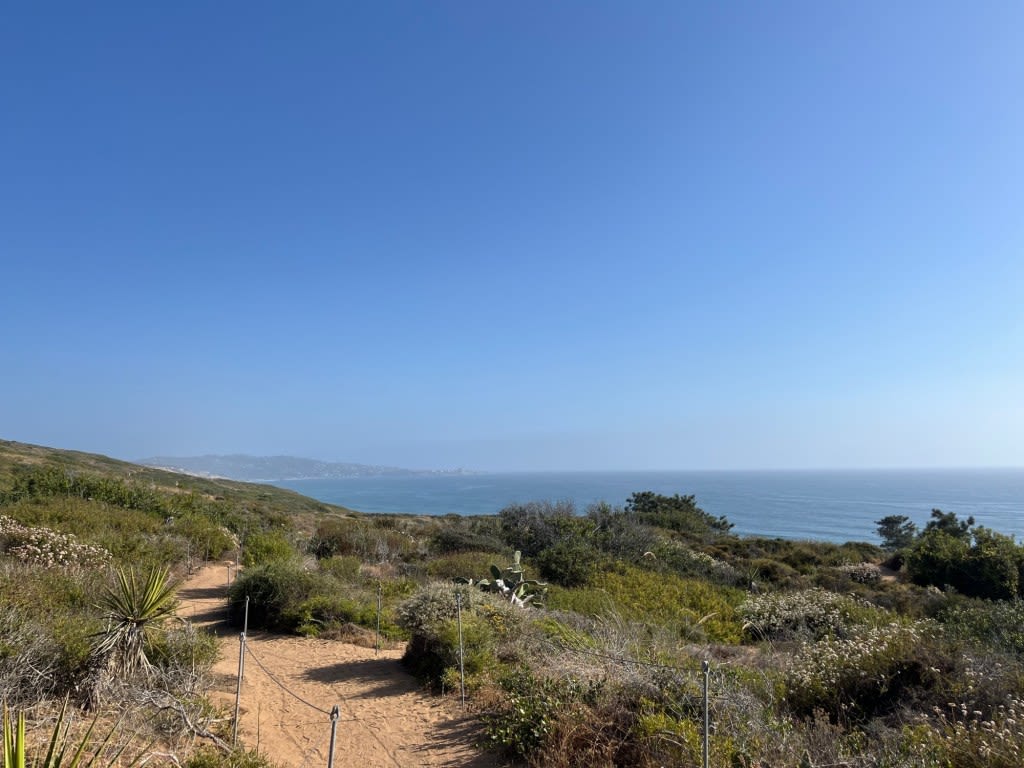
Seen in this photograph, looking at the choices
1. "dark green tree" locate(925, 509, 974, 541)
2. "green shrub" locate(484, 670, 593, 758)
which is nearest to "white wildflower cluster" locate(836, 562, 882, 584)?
"dark green tree" locate(925, 509, 974, 541)

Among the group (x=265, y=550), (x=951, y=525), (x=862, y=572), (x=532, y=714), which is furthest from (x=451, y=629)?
(x=951, y=525)

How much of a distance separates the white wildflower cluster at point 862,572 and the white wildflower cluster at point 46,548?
26.8 meters

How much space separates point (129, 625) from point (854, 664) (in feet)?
26.6

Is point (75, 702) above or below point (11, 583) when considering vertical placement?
below

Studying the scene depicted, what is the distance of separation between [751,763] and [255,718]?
5.29 meters

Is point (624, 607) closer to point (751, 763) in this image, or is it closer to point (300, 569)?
point (300, 569)

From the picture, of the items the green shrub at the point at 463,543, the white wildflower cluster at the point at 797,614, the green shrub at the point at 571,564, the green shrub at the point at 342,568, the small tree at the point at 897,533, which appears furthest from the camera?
the small tree at the point at 897,533

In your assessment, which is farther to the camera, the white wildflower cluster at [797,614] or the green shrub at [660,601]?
the white wildflower cluster at [797,614]

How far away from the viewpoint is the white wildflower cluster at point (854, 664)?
6.12 m

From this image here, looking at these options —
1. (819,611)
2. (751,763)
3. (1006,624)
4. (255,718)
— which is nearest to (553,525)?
(819,611)

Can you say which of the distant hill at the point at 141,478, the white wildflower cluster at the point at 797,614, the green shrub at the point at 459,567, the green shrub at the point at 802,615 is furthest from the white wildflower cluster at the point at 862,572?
the distant hill at the point at 141,478

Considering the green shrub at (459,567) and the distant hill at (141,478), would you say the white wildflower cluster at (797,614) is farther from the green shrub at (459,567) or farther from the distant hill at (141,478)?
the distant hill at (141,478)

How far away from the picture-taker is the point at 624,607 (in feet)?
40.8

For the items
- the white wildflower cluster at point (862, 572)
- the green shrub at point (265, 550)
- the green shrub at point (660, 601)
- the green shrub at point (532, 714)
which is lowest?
the white wildflower cluster at point (862, 572)
